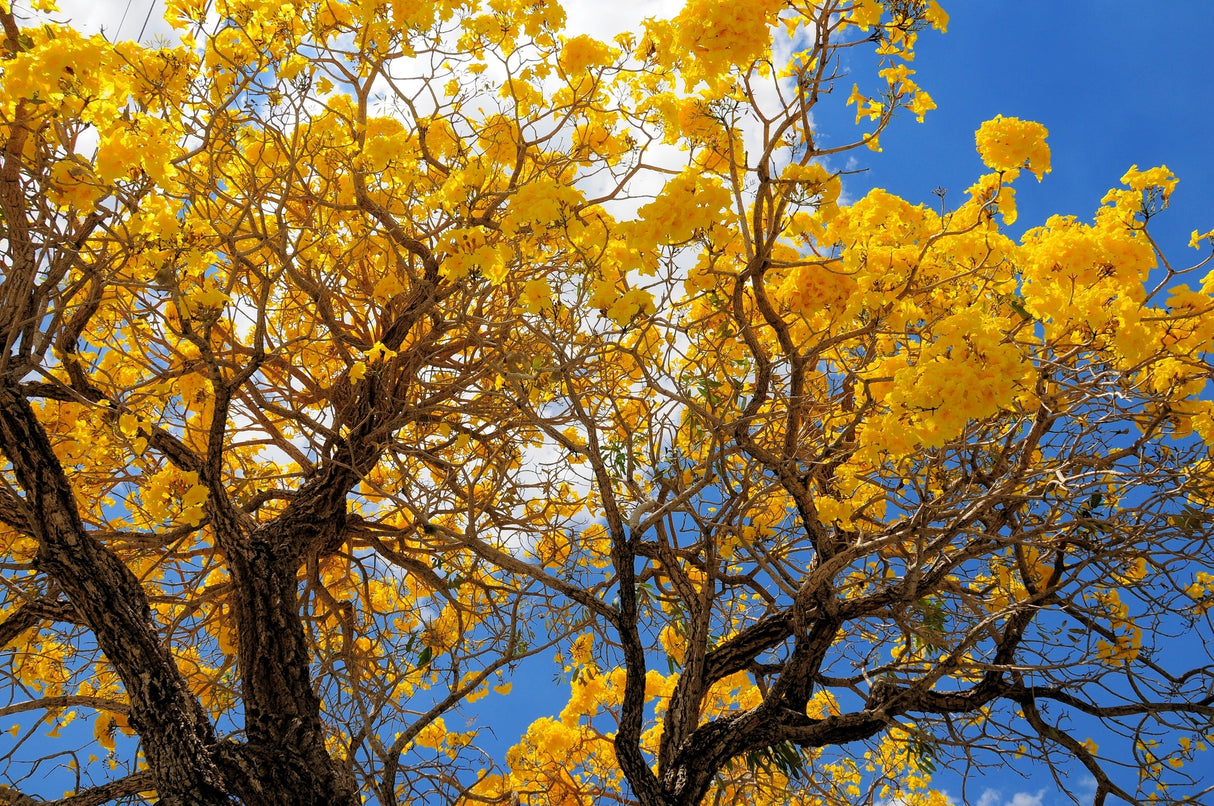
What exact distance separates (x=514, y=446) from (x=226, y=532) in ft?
4.70

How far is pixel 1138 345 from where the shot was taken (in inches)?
112

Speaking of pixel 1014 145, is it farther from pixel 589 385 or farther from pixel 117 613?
pixel 117 613

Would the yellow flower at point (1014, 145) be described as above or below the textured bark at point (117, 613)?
above

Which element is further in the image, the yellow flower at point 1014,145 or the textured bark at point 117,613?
the textured bark at point 117,613

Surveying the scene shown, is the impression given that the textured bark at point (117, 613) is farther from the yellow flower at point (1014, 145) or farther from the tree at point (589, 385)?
the yellow flower at point (1014, 145)

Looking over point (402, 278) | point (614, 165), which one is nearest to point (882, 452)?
point (614, 165)

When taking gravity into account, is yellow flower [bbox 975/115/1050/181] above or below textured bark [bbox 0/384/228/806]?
above

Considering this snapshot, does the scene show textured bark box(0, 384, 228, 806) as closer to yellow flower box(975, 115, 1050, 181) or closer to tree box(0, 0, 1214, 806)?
tree box(0, 0, 1214, 806)

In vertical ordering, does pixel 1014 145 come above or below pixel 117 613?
above

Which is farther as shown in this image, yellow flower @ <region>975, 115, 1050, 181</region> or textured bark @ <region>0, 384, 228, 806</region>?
textured bark @ <region>0, 384, 228, 806</region>

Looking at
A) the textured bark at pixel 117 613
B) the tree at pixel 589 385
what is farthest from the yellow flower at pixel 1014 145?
the textured bark at pixel 117 613

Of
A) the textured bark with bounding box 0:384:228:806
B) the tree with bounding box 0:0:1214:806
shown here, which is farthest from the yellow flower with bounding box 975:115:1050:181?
the textured bark with bounding box 0:384:228:806

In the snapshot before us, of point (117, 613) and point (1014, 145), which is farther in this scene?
point (117, 613)

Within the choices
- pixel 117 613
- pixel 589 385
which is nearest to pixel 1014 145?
pixel 589 385
